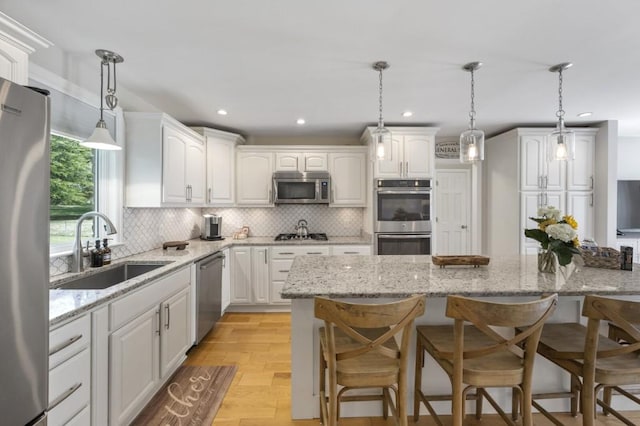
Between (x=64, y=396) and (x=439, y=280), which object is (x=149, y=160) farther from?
(x=439, y=280)

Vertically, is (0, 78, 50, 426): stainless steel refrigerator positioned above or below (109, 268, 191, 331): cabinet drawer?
above

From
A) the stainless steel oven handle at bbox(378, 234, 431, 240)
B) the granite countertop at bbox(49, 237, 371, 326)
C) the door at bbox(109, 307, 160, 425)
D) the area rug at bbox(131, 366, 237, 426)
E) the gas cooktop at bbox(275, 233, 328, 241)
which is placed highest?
the stainless steel oven handle at bbox(378, 234, 431, 240)

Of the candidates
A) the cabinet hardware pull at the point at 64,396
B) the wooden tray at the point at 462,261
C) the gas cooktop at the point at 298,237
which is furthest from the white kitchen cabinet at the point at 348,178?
the cabinet hardware pull at the point at 64,396

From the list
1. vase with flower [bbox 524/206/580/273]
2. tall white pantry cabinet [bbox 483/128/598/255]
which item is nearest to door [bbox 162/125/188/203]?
vase with flower [bbox 524/206/580/273]

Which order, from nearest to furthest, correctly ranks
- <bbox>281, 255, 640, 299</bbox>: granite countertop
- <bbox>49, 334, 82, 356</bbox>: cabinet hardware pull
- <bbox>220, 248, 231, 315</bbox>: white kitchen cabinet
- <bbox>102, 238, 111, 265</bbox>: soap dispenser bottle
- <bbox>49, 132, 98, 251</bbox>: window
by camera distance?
<bbox>49, 334, 82, 356</bbox>: cabinet hardware pull < <bbox>281, 255, 640, 299</bbox>: granite countertop < <bbox>49, 132, 98, 251</bbox>: window < <bbox>102, 238, 111, 265</bbox>: soap dispenser bottle < <bbox>220, 248, 231, 315</bbox>: white kitchen cabinet

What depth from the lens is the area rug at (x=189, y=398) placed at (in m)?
1.94

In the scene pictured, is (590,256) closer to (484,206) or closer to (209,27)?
(484,206)

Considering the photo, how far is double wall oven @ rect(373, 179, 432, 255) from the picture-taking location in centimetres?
386

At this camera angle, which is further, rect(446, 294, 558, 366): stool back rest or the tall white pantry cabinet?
the tall white pantry cabinet

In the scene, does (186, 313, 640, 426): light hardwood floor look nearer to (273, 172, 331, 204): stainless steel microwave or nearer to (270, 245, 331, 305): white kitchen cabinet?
(270, 245, 331, 305): white kitchen cabinet

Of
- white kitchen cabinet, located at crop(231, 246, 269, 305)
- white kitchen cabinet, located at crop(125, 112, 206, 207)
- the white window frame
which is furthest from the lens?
white kitchen cabinet, located at crop(231, 246, 269, 305)

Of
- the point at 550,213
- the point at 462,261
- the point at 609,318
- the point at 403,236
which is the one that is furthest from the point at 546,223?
the point at 403,236

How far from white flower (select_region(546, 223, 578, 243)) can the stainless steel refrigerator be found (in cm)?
256

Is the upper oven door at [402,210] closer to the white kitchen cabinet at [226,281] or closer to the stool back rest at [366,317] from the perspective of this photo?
the white kitchen cabinet at [226,281]
